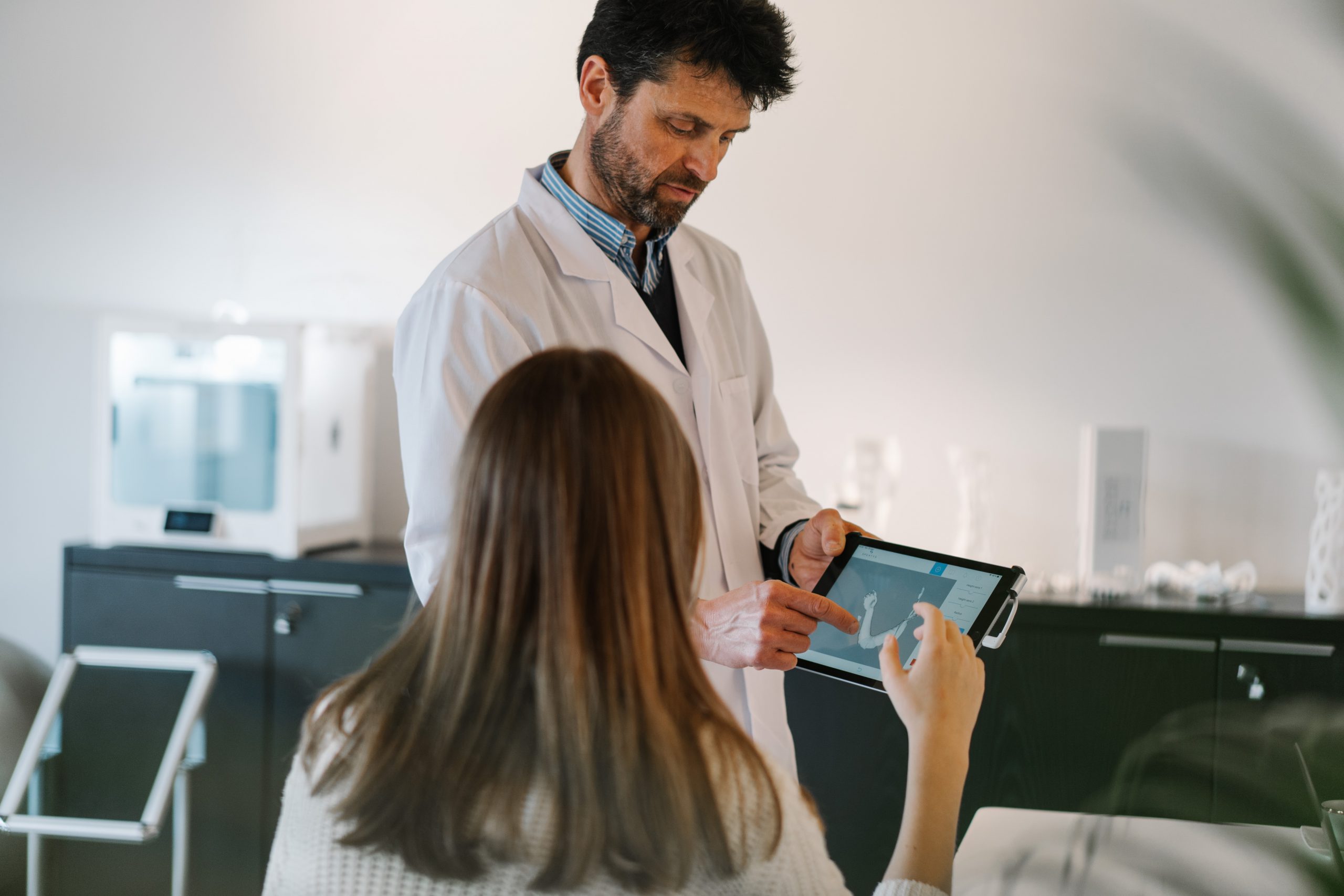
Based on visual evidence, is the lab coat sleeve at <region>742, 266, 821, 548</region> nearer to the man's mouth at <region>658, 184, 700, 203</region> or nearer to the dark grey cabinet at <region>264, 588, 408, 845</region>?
the man's mouth at <region>658, 184, 700, 203</region>

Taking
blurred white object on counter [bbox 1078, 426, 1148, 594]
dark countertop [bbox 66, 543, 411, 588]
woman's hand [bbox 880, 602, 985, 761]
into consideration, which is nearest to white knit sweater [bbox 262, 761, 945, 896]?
woman's hand [bbox 880, 602, 985, 761]

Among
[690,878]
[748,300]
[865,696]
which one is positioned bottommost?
[865,696]

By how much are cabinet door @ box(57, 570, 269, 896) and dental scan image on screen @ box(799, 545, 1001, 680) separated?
152 cm

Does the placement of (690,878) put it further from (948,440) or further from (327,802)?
(948,440)

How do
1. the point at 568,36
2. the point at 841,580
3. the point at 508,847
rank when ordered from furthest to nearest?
the point at 568,36
the point at 841,580
the point at 508,847

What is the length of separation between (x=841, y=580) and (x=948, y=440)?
4.19 feet

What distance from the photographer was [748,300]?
1.69 metres

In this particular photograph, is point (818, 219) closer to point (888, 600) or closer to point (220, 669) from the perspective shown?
point (888, 600)

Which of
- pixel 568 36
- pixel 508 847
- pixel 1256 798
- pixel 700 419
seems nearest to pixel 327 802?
pixel 508 847

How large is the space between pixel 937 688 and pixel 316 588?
5.52ft

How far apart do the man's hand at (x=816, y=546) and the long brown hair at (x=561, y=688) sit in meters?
0.50

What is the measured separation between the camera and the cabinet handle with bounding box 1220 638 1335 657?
197cm

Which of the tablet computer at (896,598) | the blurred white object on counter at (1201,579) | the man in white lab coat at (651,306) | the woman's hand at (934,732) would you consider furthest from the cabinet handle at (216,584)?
the blurred white object on counter at (1201,579)

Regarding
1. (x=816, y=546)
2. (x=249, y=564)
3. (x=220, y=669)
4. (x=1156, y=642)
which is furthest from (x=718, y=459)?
(x=220, y=669)
